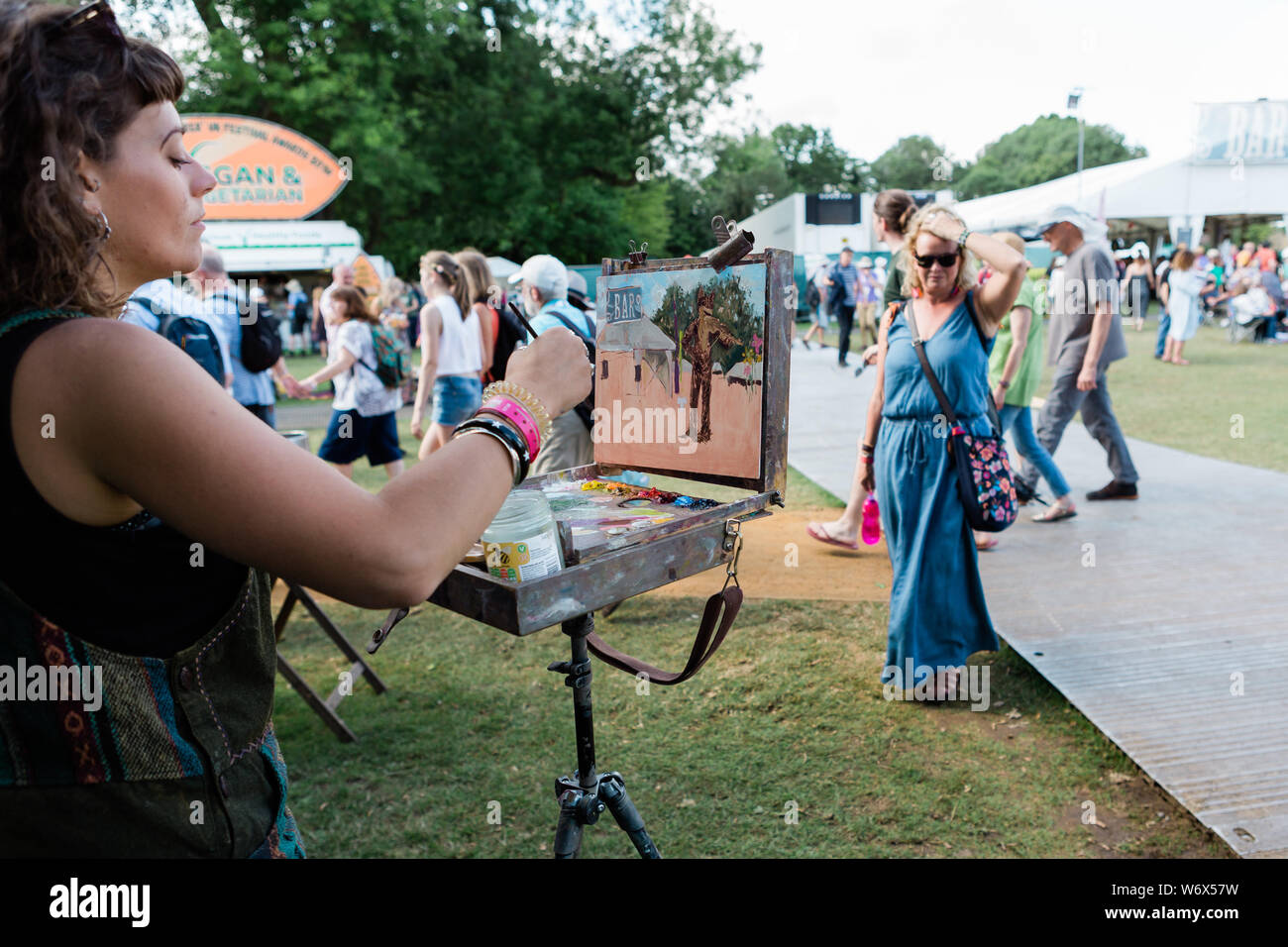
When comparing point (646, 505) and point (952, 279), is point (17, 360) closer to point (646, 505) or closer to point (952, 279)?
point (646, 505)

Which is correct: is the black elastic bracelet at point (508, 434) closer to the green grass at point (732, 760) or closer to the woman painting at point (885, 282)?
the green grass at point (732, 760)

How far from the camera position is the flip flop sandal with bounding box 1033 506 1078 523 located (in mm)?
6508

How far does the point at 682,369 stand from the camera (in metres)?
2.05

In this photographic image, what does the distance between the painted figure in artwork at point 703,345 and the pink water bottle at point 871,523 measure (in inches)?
142

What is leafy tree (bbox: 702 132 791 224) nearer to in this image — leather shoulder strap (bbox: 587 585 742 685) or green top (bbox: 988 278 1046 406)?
green top (bbox: 988 278 1046 406)

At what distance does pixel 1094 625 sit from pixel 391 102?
2946cm

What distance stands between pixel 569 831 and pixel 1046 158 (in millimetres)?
88041

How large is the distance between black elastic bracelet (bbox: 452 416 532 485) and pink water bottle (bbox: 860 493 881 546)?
4.45m

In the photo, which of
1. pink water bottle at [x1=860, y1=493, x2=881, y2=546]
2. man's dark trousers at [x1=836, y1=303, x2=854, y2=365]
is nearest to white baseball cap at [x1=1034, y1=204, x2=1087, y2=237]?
pink water bottle at [x1=860, y1=493, x2=881, y2=546]

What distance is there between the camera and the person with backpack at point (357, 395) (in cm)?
668

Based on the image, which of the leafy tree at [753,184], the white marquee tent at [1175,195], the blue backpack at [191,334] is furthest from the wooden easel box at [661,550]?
the leafy tree at [753,184]

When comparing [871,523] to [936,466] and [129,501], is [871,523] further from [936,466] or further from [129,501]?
[129,501]
